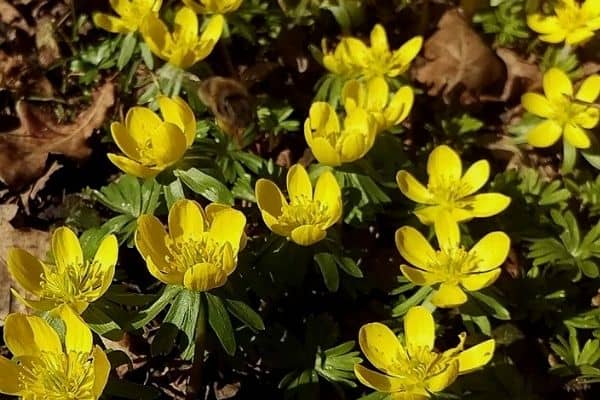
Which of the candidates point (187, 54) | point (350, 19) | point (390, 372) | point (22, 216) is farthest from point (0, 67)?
A: point (390, 372)

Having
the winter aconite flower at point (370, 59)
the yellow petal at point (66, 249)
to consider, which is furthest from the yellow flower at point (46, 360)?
the winter aconite flower at point (370, 59)

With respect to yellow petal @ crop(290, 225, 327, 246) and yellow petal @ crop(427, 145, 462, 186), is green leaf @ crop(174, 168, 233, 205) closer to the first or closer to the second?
yellow petal @ crop(290, 225, 327, 246)

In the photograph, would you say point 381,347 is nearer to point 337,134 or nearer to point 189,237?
point 189,237

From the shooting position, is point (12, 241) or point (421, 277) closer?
point (421, 277)

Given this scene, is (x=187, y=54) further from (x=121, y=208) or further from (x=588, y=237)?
(x=588, y=237)

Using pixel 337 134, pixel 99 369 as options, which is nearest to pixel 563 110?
pixel 337 134

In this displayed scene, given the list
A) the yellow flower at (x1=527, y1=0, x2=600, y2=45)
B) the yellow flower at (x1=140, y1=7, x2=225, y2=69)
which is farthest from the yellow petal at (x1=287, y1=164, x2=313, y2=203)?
the yellow flower at (x1=527, y1=0, x2=600, y2=45)
